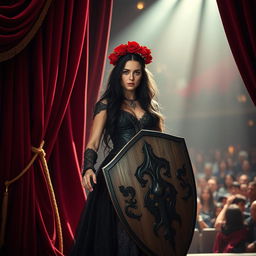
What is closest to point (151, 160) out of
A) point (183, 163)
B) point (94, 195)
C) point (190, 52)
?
point (183, 163)

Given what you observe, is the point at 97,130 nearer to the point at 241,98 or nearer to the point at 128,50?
the point at 128,50

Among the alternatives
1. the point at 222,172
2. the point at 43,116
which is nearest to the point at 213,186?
the point at 222,172

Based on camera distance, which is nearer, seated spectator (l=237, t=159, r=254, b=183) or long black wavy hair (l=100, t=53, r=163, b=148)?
long black wavy hair (l=100, t=53, r=163, b=148)

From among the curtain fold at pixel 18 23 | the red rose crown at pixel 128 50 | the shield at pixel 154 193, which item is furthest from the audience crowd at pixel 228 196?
the curtain fold at pixel 18 23

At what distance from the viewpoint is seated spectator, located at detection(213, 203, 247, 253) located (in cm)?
312

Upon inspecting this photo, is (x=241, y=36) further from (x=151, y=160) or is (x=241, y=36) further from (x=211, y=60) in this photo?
(x=211, y=60)

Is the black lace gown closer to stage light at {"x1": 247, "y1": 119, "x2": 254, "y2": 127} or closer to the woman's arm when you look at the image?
the woman's arm

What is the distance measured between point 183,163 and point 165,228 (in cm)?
31

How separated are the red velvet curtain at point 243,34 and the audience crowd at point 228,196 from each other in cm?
96

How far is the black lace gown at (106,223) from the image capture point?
1.81m

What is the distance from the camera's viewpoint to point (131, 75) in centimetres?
206

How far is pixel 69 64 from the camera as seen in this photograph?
243 centimetres

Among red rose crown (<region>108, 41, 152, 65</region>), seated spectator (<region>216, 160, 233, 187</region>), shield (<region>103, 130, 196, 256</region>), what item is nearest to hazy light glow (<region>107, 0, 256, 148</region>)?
seated spectator (<region>216, 160, 233, 187</region>)

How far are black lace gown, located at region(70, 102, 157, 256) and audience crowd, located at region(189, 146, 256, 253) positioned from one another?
1.35 metres
